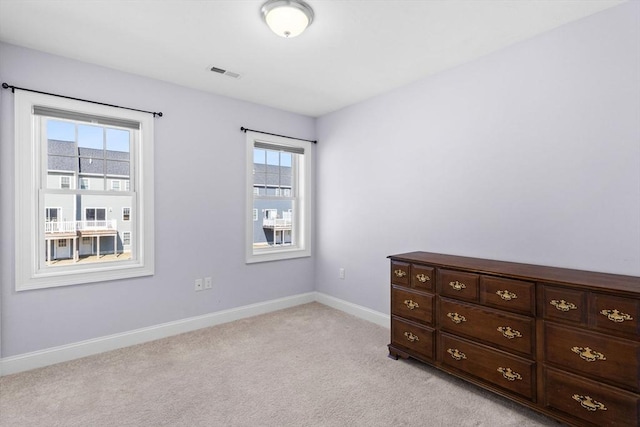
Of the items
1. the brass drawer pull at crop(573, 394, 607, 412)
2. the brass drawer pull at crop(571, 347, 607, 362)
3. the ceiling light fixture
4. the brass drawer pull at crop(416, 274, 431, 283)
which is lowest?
the brass drawer pull at crop(573, 394, 607, 412)

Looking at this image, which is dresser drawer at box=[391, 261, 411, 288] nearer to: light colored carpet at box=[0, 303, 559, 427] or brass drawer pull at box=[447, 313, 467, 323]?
brass drawer pull at box=[447, 313, 467, 323]

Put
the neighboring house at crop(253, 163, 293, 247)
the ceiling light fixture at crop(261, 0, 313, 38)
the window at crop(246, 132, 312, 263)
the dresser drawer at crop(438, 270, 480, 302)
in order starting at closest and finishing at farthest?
the ceiling light fixture at crop(261, 0, 313, 38) → the dresser drawer at crop(438, 270, 480, 302) → the window at crop(246, 132, 312, 263) → the neighboring house at crop(253, 163, 293, 247)

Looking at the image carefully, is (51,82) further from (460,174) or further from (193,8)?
(460,174)

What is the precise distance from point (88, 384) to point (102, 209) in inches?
58.5

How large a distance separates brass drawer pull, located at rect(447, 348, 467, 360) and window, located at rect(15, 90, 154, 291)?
2.78 meters

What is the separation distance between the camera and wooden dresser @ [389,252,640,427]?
1620mm

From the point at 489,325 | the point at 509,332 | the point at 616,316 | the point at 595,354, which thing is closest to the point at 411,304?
the point at 489,325

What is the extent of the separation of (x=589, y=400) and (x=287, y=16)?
2814 mm

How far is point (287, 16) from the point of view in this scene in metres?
1.97

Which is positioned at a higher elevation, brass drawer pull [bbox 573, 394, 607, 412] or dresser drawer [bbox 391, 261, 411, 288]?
dresser drawer [bbox 391, 261, 411, 288]

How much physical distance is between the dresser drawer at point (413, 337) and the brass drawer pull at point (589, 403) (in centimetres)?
89

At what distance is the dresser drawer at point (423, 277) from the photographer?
96.2 inches

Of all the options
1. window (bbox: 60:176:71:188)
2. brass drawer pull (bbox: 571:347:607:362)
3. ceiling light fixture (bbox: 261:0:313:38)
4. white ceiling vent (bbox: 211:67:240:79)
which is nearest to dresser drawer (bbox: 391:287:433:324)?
brass drawer pull (bbox: 571:347:607:362)

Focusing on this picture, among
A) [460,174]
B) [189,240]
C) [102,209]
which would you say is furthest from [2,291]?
[460,174]
